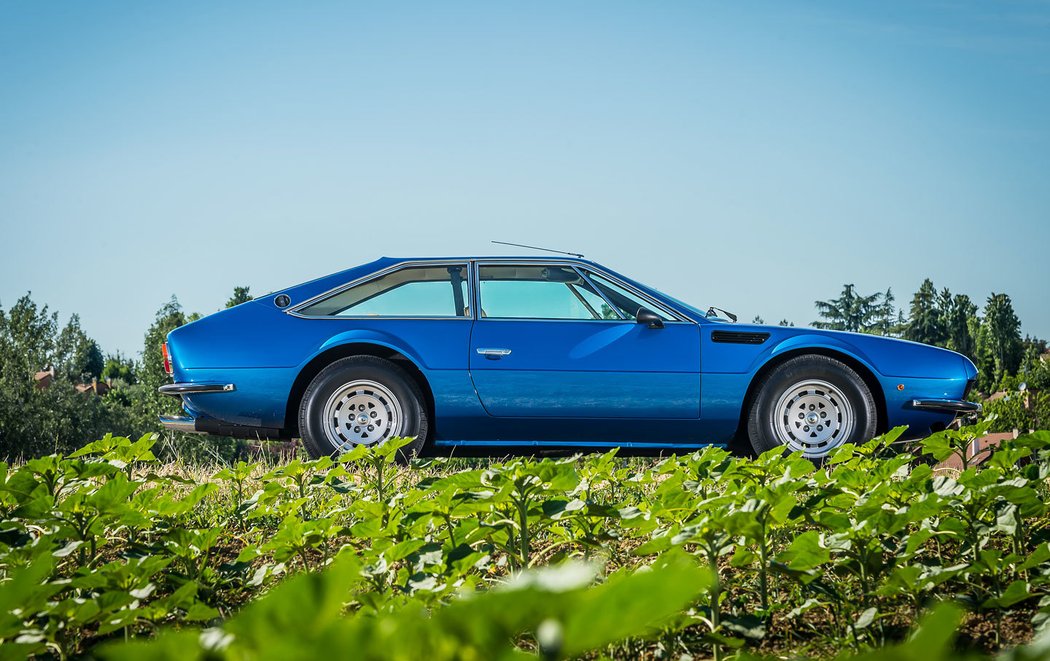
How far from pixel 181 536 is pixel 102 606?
700 mm

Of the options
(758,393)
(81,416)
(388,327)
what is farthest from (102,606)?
(81,416)

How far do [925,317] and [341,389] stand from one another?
117926mm

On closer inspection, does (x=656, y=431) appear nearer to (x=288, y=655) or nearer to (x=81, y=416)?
(x=288, y=655)

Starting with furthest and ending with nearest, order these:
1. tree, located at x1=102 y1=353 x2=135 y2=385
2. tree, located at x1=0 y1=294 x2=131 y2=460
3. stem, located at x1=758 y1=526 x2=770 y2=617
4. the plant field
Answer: tree, located at x1=102 y1=353 x2=135 y2=385
tree, located at x1=0 y1=294 x2=131 y2=460
stem, located at x1=758 y1=526 x2=770 y2=617
the plant field

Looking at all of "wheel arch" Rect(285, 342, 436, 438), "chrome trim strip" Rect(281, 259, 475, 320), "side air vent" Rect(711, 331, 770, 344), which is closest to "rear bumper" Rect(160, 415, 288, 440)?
"wheel arch" Rect(285, 342, 436, 438)

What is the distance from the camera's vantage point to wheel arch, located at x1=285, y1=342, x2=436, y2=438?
6.69 meters

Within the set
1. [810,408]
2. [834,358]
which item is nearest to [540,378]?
[810,408]

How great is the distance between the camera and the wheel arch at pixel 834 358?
672 cm

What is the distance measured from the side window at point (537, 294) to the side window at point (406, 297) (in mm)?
197

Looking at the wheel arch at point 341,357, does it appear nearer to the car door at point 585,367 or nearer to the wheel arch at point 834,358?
the car door at point 585,367

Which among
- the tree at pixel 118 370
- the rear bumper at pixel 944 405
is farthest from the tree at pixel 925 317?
the rear bumper at pixel 944 405

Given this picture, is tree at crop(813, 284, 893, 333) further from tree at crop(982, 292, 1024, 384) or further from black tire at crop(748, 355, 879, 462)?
black tire at crop(748, 355, 879, 462)

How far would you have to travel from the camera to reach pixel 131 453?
4535 mm

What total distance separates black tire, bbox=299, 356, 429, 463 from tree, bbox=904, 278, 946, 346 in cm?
11560
